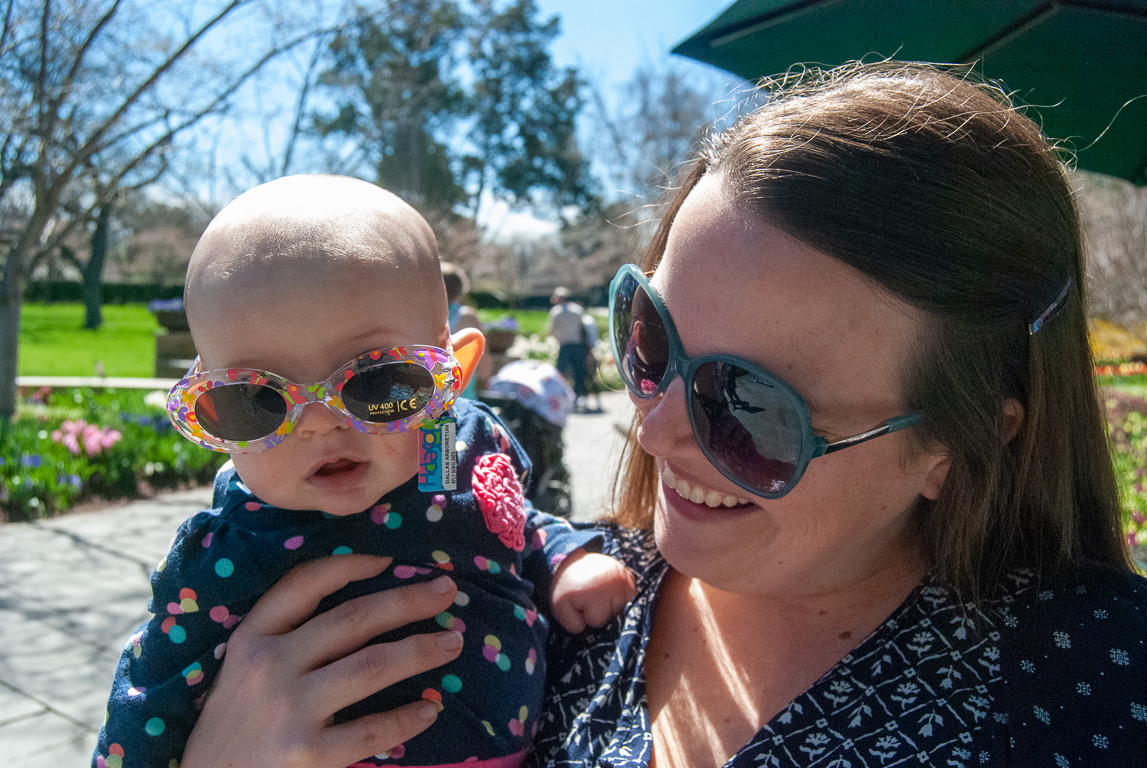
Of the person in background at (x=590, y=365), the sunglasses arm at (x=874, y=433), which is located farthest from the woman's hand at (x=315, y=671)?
the person in background at (x=590, y=365)

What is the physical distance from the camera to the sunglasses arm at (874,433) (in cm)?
123

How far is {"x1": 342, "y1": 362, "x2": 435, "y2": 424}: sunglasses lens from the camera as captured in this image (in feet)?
4.28

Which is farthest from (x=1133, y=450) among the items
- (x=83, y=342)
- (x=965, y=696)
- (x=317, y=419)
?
(x=83, y=342)

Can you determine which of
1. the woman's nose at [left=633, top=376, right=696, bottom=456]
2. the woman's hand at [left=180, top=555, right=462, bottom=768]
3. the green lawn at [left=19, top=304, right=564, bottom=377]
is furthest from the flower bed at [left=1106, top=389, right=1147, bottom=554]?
the green lawn at [left=19, top=304, right=564, bottom=377]

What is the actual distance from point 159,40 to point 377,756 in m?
8.06

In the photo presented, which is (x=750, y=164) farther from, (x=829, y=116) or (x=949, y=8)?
(x=949, y=8)

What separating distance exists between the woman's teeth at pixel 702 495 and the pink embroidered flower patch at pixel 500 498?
1.06ft

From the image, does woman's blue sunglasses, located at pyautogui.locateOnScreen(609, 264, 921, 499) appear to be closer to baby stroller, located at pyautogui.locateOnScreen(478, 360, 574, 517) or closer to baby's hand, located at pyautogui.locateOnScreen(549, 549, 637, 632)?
baby's hand, located at pyautogui.locateOnScreen(549, 549, 637, 632)

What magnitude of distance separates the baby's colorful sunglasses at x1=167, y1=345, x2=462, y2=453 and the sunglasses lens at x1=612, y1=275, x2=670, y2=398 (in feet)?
1.14

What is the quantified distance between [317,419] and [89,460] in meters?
6.89

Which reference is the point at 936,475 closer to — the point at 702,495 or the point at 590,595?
the point at 702,495

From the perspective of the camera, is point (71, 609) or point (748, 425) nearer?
point (748, 425)

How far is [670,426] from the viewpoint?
1349 mm

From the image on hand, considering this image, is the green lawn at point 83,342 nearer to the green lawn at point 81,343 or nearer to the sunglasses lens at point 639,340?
the green lawn at point 81,343
